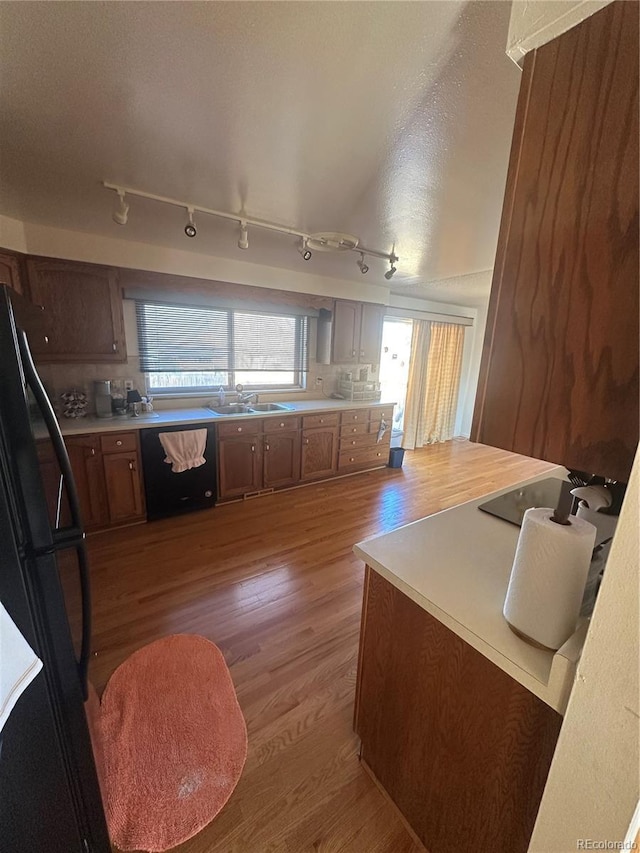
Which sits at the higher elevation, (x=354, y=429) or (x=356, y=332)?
(x=356, y=332)

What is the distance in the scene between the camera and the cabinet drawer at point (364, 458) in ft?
13.5

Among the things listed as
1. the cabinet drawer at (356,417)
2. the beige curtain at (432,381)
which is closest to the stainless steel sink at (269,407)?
the cabinet drawer at (356,417)

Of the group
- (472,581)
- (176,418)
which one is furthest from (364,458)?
(472,581)

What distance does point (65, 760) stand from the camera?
846 millimetres

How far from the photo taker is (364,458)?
14.1 ft

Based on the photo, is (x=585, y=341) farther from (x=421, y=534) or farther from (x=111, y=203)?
(x=111, y=203)

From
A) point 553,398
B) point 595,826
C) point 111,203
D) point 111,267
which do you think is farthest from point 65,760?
point 111,267

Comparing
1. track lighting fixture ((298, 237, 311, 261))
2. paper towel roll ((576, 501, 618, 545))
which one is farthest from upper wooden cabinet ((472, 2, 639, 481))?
track lighting fixture ((298, 237, 311, 261))

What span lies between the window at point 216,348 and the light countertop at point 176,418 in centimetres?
34

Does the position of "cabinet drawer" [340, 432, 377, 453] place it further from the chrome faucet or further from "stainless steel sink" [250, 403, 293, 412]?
the chrome faucet

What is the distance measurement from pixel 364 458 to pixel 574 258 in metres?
3.82

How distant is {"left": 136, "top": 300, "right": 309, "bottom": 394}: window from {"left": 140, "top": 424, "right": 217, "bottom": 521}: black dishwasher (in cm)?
73

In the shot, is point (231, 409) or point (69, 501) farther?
point (231, 409)

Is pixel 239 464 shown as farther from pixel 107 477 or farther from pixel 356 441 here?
pixel 356 441
